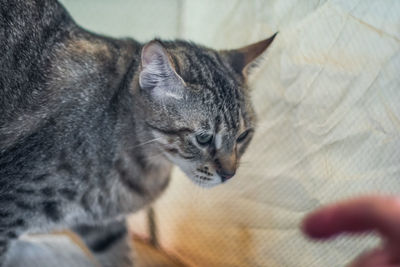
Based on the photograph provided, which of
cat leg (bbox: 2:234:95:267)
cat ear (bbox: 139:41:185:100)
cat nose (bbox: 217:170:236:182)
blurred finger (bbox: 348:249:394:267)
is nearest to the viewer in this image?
blurred finger (bbox: 348:249:394:267)

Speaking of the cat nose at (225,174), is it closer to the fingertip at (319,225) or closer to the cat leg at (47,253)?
the cat leg at (47,253)

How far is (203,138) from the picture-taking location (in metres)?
1.07

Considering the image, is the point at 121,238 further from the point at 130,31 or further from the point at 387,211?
the point at 387,211

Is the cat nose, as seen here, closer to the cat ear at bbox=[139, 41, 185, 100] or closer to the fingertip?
the cat ear at bbox=[139, 41, 185, 100]

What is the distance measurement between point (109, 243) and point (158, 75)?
0.65m

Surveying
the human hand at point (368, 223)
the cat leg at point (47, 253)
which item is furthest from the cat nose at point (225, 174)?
the human hand at point (368, 223)

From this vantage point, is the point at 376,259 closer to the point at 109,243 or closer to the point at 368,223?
the point at 368,223

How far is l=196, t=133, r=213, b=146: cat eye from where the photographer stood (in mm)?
1069

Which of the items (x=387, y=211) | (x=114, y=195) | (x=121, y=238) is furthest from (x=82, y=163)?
(x=387, y=211)

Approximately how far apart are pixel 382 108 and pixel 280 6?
392mm

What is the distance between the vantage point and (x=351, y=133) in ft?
3.59

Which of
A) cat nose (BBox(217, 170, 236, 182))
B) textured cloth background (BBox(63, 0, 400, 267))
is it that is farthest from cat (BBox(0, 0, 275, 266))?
textured cloth background (BBox(63, 0, 400, 267))

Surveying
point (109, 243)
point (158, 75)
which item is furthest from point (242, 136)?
point (109, 243)

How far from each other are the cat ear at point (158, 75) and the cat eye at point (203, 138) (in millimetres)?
104
